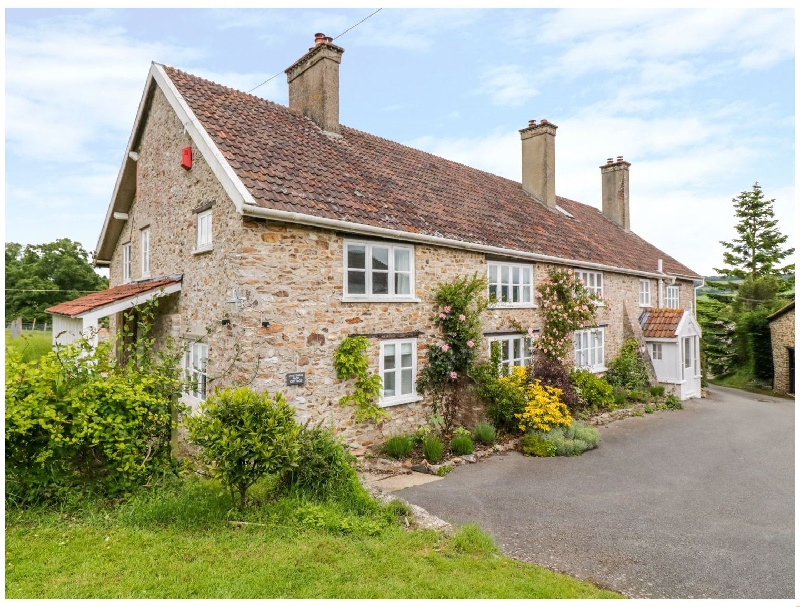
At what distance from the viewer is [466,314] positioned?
12039 millimetres

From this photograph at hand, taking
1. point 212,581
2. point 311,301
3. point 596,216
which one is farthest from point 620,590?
point 596,216

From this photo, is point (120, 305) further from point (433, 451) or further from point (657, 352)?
point (657, 352)

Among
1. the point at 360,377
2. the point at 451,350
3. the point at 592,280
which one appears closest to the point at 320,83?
the point at 451,350

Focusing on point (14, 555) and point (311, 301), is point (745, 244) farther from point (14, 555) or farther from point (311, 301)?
point (14, 555)

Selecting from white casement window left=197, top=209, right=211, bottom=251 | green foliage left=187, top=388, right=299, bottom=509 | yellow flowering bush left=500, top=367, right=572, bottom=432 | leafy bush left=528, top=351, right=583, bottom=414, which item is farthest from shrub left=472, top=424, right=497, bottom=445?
white casement window left=197, top=209, right=211, bottom=251

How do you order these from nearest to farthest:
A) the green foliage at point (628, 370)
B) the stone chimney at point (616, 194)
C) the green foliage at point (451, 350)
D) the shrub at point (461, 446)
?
the shrub at point (461, 446) → the green foliage at point (451, 350) → the green foliage at point (628, 370) → the stone chimney at point (616, 194)

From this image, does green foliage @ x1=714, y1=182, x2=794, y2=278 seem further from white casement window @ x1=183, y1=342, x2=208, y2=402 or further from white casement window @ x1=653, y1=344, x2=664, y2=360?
white casement window @ x1=183, y1=342, x2=208, y2=402

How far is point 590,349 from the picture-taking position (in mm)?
17547

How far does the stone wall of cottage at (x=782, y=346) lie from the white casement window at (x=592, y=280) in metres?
11.8

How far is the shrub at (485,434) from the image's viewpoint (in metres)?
11.4

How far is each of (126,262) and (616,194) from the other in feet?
76.0

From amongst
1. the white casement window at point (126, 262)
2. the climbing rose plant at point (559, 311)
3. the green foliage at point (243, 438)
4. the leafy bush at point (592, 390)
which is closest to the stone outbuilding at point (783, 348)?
the leafy bush at point (592, 390)

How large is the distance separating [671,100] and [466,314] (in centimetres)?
626

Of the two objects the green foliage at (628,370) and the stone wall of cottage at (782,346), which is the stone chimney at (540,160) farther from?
the stone wall of cottage at (782,346)
